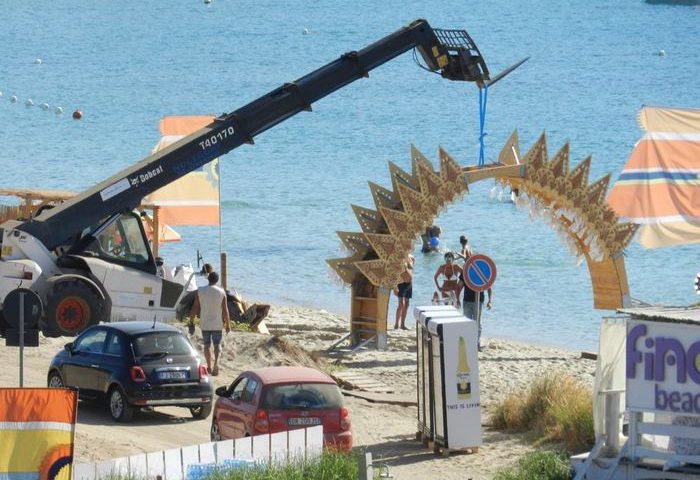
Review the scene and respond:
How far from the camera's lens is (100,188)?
23750 mm

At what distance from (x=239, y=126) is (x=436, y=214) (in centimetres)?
359

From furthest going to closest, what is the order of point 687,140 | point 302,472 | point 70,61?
point 70,61 < point 687,140 < point 302,472

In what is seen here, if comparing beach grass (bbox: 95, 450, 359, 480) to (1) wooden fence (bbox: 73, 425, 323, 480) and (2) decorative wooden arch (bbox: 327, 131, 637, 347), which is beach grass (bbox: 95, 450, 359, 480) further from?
(2) decorative wooden arch (bbox: 327, 131, 637, 347)

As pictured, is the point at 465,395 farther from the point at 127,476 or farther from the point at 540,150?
the point at 540,150

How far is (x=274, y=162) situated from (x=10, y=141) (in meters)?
15.4

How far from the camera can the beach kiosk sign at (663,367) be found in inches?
532

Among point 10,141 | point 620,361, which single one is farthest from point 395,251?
point 10,141

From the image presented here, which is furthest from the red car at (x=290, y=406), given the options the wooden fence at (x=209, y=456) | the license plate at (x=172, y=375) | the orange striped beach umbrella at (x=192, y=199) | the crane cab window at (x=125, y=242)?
the orange striped beach umbrella at (x=192, y=199)

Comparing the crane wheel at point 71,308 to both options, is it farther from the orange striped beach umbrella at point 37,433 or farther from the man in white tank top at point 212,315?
the orange striped beach umbrella at point 37,433

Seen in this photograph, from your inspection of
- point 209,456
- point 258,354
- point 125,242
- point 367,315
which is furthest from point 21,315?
point 367,315

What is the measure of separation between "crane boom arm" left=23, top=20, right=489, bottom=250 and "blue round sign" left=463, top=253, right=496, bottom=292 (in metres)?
4.73

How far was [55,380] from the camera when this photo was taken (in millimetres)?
19688

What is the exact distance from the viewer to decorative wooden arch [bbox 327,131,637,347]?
2473 centimetres

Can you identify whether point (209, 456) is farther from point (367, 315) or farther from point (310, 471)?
point (367, 315)
